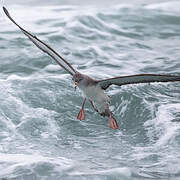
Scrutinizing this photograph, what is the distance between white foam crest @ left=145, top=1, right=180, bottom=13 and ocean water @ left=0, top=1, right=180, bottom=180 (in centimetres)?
230

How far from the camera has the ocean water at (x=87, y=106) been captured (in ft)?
26.3

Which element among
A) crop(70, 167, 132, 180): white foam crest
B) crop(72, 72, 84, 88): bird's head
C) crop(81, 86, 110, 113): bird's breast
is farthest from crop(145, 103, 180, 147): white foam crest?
crop(72, 72, 84, 88): bird's head

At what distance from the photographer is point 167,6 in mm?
22766

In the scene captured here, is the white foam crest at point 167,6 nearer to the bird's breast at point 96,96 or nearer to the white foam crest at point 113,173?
the bird's breast at point 96,96

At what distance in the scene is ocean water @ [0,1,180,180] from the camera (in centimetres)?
802

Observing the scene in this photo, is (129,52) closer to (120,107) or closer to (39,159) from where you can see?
(120,107)

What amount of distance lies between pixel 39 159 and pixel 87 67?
625 centimetres

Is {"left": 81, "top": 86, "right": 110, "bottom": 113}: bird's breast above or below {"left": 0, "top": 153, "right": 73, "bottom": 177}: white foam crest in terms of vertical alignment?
above

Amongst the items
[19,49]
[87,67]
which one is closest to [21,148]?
[87,67]

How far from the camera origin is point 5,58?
14.7 metres

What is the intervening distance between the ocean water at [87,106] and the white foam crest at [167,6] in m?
2.30

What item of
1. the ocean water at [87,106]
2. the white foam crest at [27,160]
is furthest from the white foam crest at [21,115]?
the white foam crest at [27,160]

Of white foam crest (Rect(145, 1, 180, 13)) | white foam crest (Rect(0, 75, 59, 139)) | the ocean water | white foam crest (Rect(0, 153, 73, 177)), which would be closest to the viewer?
white foam crest (Rect(0, 153, 73, 177))

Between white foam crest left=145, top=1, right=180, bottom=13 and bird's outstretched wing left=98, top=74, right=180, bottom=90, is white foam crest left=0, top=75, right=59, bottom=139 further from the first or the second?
white foam crest left=145, top=1, right=180, bottom=13
